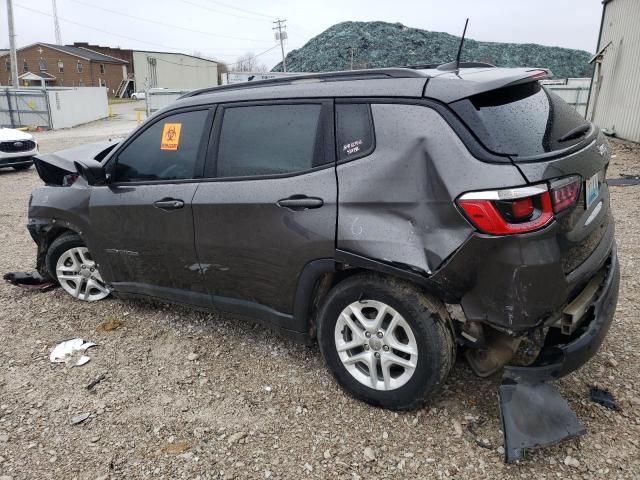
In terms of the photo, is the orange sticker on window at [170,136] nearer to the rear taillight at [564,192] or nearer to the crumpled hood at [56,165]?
the crumpled hood at [56,165]

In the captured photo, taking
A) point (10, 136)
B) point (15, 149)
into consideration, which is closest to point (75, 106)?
point (10, 136)

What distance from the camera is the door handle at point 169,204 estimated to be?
322cm

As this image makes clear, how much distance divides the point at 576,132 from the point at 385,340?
1454 mm

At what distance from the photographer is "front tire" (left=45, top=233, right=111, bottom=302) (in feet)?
13.6

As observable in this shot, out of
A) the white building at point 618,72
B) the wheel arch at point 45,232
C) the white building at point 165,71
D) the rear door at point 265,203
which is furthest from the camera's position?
the white building at point 165,71

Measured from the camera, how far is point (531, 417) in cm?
236

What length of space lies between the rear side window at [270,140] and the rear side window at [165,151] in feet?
0.84

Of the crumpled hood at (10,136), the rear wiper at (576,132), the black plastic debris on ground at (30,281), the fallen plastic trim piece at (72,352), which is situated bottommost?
the fallen plastic trim piece at (72,352)

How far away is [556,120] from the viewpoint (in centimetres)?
257

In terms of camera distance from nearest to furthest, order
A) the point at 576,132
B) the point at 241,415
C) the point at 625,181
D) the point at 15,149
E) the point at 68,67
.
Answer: the point at 576,132 → the point at 241,415 → the point at 625,181 → the point at 15,149 → the point at 68,67

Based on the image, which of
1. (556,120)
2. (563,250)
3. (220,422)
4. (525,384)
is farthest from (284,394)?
(556,120)

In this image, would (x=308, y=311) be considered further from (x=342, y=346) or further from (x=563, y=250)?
(x=563, y=250)

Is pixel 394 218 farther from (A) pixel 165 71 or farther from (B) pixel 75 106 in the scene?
(A) pixel 165 71

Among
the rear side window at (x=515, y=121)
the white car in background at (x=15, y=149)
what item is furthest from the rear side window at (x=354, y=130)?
the white car in background at (x=15, y=149)
